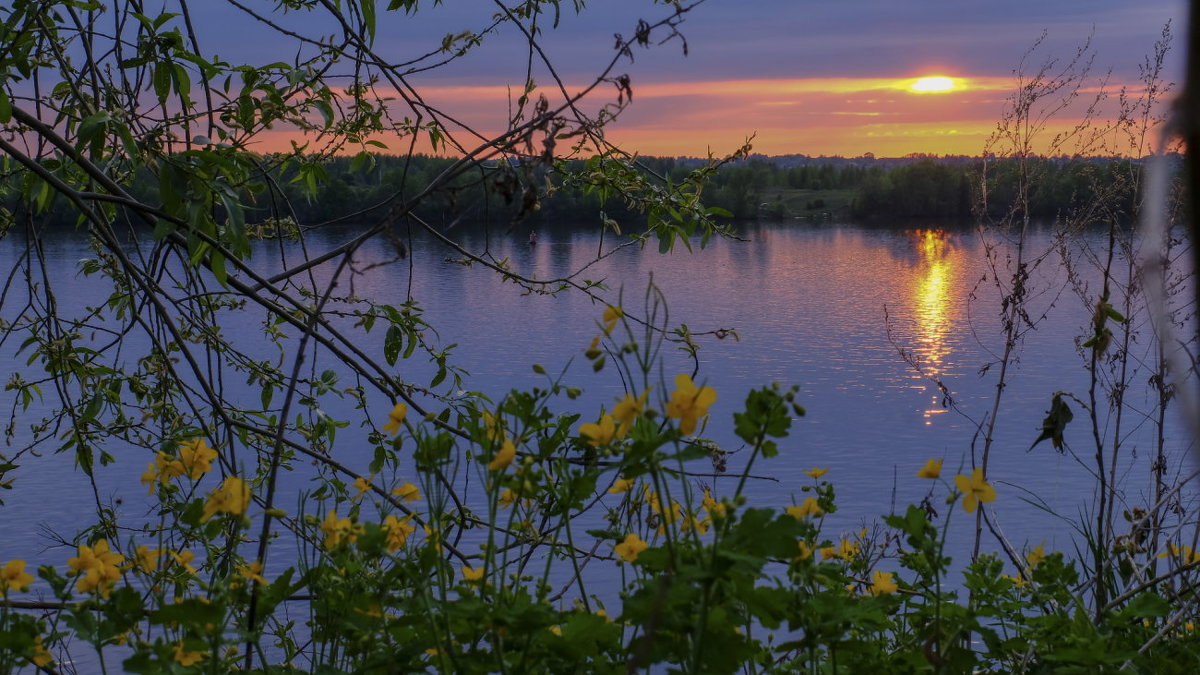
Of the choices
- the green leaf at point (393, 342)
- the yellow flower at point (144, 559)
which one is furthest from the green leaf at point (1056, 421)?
the yellow flower at point (144, 559)

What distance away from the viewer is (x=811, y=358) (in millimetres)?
13711

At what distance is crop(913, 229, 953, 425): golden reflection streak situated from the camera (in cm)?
1322

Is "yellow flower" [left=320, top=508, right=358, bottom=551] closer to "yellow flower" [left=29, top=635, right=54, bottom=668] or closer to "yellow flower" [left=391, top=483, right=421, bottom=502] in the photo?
"yellow flower" [left=391, top=483, right=421, bottom=502]

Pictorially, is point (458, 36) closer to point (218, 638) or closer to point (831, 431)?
point (218, 638)

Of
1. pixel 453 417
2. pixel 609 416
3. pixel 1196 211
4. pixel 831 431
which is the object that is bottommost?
pixel 831 431

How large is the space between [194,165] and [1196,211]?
5.58 ft

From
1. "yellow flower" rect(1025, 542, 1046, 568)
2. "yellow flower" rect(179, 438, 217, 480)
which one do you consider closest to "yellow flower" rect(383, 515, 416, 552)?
"yellow flower" rect(179, 438, 217, 480)

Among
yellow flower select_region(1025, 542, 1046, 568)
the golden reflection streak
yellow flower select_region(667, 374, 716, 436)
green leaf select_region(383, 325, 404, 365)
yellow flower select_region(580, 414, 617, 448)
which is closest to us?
yellow flower select_region(667, 374, 716, 436)

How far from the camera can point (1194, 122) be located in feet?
1.02

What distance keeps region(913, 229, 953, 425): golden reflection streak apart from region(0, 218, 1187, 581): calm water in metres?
0.05

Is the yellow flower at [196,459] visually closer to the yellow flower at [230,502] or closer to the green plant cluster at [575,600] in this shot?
the green plant cluster at [575,600]

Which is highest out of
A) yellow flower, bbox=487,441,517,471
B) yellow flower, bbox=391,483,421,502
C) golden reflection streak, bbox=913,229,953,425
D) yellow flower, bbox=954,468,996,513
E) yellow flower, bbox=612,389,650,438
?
yellow flower, bbox=612,389,650,438

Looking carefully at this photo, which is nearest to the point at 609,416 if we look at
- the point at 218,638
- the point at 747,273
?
the point at 218,638

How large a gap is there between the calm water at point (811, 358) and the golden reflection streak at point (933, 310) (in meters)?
0.05
